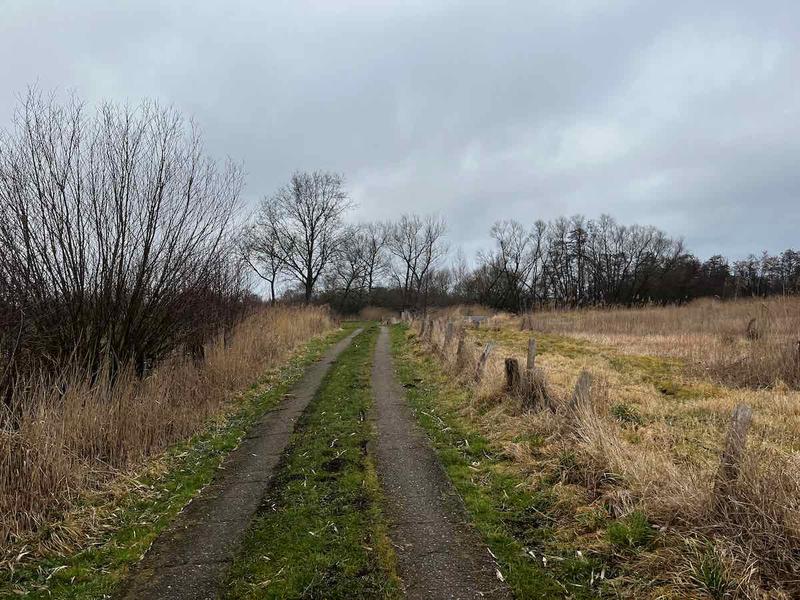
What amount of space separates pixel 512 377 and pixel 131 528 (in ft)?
18.4

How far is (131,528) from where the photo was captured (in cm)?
470

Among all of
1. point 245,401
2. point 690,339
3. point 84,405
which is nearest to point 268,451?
point 84,405

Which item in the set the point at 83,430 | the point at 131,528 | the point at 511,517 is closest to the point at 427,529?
the point at 511,517

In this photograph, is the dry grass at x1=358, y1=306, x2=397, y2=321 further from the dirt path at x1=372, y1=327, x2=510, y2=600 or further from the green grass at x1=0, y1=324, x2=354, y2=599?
the dirt path at x1=372, y1=327, x2=510, y2=600

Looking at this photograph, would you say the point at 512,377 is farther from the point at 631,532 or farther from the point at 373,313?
the point at 373,313

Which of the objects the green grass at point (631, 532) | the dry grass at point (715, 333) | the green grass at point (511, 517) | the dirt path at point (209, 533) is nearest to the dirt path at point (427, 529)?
the green grass at point (511, 517)

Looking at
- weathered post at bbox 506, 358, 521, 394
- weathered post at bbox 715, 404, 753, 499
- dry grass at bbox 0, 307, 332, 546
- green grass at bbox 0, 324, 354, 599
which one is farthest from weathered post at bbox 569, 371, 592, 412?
dry grass at bbox 0, 307, 332, 546

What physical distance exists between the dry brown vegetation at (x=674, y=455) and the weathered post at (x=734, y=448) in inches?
2.9

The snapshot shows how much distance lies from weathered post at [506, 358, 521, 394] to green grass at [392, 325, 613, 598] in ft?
3.14

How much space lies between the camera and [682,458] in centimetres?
517

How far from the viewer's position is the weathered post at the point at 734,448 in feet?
12.1

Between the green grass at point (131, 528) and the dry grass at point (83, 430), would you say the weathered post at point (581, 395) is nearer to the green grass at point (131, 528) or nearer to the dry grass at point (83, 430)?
the green grass at point (131, 528)

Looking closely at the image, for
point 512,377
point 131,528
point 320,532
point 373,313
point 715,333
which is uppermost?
point 373,313

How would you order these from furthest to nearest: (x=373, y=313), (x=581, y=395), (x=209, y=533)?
(x=373, y=313), (x=581, y=395), (x=209, y=533)
